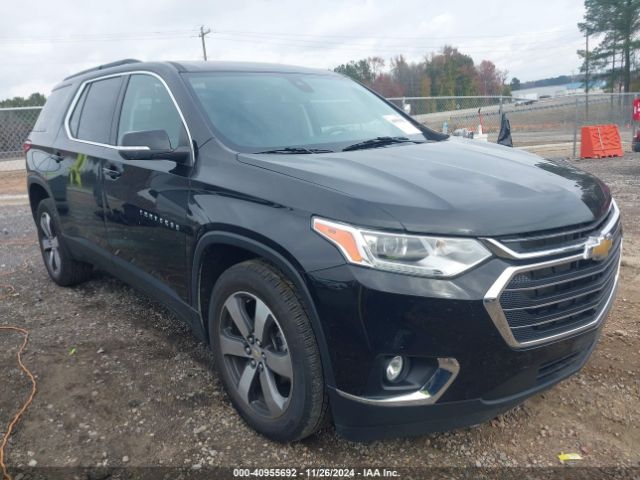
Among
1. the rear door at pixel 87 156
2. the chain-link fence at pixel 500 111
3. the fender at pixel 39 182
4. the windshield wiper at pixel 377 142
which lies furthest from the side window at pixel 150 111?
the chain-link fence at pixel 500 111

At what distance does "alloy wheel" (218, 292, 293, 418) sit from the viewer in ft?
7.77

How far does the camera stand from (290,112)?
10.5 ft

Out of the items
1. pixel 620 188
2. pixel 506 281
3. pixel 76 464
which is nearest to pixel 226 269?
pixel 76 464

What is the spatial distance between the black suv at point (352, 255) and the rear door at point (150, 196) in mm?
14

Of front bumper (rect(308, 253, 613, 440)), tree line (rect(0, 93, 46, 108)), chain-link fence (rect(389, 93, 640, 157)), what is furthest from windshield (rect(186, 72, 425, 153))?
tree line (rect(0, 93, 46, 108))

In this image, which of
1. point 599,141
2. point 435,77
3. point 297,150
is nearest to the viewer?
point 297,150

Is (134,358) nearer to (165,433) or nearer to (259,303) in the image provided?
(165,433)

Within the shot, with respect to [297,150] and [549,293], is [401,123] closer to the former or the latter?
[297,150]

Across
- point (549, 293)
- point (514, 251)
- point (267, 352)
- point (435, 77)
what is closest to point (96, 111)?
point (267, 352)

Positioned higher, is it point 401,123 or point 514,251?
point 401,123

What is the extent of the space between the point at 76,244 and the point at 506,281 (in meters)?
3.43

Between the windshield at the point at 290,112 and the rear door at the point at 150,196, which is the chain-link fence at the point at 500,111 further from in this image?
the rear door at the point at 150,196

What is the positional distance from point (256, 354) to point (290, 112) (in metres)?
1.47

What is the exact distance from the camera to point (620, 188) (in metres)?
8.46
